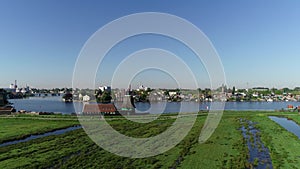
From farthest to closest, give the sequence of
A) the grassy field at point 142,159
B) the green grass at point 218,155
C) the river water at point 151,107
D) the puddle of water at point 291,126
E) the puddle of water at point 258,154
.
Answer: the river water at point 151,107
the puddle of water at point 291,126
the puddle of water at point 258,154
the green grass at point 218,155
the grassy field at point 142,159

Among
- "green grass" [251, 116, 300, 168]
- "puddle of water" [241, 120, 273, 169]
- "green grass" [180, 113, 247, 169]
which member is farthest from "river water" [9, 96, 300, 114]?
"green grass" [180, 113, 247, 169]

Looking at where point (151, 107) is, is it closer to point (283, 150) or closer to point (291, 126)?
point (291, 126)

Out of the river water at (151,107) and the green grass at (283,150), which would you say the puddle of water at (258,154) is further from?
the river water at (151,107)

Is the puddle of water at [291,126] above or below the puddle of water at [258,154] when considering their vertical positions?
above

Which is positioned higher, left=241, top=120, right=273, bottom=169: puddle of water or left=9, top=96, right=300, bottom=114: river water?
left=9, top=96, right=300, bottom=114: river water

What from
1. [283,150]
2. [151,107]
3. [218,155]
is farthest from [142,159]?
[151,107]

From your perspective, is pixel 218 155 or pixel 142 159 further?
Result: pixel 218 155

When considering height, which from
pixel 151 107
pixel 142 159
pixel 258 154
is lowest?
pixel 258 154

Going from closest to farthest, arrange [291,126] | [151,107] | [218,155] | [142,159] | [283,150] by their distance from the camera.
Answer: [142,159] → [218,155] → [283,150] → [291,126] → [151,107]

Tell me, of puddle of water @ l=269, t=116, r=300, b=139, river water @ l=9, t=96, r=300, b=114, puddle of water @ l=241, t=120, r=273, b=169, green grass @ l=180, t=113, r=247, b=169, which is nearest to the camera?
green grass @ l=180, t=113, r=247, b=169

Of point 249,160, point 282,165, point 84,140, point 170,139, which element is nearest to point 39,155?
point 84,140

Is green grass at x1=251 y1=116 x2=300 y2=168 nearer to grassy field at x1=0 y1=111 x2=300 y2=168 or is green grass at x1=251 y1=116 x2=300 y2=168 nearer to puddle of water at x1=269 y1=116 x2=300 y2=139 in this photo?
grassy field at x1=0 y1=111 x2=300 y2=168

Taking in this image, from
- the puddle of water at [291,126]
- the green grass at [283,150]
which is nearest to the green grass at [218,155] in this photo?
the green grass at [283,150]
